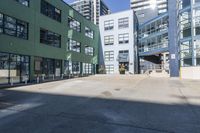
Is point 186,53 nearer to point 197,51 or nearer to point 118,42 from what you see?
point 197,51

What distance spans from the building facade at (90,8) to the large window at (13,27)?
330 ft

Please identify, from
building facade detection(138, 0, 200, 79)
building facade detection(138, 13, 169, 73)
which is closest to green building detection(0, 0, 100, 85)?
building facade detection(138, 13, 169, 73)

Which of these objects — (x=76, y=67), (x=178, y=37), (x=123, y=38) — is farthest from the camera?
(x=123, y=38)

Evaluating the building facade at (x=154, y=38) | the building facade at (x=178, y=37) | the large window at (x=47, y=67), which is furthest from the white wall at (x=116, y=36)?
the large window at (x=47, y=67)

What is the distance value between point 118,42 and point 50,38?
22.0 meters

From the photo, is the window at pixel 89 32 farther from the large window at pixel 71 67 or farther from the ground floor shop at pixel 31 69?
the ground floor shop at pixel 31 69

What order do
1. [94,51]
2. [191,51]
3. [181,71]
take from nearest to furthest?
[191,51], [181,71], [94,51]

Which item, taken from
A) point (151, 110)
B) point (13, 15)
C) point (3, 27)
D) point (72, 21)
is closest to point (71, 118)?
point (151, 110)

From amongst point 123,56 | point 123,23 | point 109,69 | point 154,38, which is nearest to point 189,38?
point 154,38

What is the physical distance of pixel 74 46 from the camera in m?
33.4

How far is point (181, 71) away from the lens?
2847cm

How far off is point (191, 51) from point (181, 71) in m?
3.80

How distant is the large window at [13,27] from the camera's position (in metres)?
18.4

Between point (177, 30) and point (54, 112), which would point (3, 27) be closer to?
point (54, 112)
